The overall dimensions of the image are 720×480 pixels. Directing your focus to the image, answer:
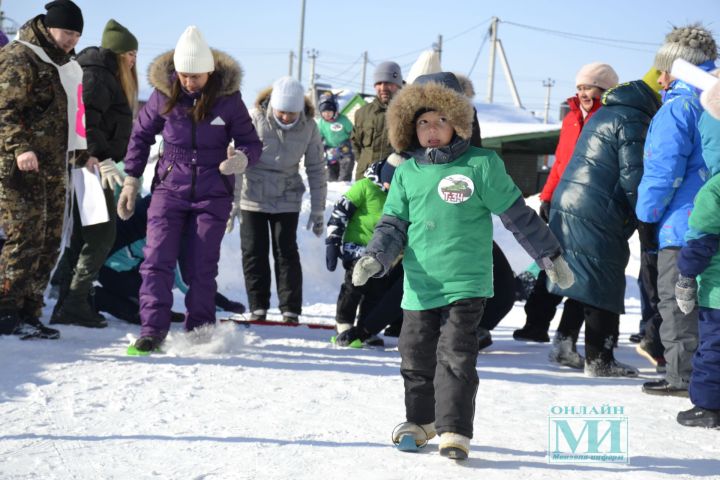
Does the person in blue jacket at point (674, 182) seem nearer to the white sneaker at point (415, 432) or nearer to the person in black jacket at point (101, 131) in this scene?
the white sneaker at point (415, 432)

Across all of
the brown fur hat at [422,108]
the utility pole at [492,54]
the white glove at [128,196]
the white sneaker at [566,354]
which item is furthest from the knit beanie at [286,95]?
the utility pole at [492,54]

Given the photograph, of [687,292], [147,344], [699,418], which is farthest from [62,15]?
[699,418]

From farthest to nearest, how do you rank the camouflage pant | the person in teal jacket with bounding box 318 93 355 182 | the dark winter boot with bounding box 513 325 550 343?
1. the person in teal jacket with bounding box 318 93 355 182
2. the dark winter boot with bounding box 513 325 550 343
3. the camouflage pant

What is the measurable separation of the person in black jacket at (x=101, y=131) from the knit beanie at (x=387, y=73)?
76.3 inches

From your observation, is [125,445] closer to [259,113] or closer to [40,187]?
[40,187]

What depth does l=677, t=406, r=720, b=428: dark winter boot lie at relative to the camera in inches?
172

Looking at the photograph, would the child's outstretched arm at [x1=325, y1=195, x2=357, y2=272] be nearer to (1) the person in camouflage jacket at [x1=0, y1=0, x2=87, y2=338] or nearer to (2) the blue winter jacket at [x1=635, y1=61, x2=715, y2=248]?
(1) the person in camouflage jacket at [x1=0, y1=0, x2=87, y2=338]

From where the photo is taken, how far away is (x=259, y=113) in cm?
746

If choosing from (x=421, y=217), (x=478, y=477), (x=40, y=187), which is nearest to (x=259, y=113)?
(x=40, y=187)

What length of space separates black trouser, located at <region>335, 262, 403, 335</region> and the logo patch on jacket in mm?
2586

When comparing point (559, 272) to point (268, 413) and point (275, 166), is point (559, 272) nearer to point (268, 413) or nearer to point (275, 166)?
point (268, 413)

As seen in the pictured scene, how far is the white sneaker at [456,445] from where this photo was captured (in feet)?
11.9

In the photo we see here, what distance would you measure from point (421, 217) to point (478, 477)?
112cm

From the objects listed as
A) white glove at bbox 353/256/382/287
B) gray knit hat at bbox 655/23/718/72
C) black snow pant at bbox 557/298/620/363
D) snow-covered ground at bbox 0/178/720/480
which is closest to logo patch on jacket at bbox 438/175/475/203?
white glove at bbox 353/256/382/287
